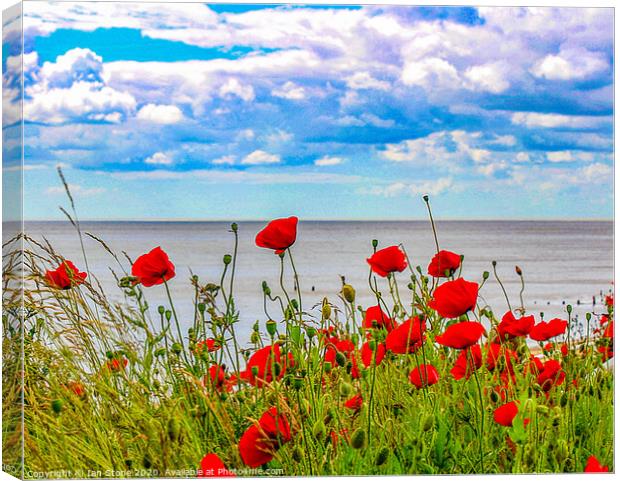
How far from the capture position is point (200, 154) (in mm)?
3859

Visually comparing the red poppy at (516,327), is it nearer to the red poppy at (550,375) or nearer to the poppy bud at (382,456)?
the red poppy at (550,375)

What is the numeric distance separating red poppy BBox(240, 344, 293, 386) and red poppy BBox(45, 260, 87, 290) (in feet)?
2.39

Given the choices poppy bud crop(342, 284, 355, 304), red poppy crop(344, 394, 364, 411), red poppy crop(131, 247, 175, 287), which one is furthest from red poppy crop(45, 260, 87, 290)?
red poppy crop(344, 394, 364, 411)

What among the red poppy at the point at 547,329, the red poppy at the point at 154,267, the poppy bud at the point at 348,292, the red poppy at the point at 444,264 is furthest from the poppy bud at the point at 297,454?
the red poppy at the point at 547,329

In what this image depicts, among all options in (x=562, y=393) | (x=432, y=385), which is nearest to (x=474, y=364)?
(x=432, y=385)

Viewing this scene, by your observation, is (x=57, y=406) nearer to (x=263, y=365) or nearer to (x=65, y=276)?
(x=65, y=276)

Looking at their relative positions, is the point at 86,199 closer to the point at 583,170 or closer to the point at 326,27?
the point at 326,27

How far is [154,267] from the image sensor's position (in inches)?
147

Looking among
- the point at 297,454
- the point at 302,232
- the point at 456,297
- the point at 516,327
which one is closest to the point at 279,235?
the point at 302,232

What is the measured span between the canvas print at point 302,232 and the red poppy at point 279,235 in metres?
0.01

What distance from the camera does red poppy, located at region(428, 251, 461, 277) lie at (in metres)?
3.95

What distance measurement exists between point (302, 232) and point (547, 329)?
41.1 inches

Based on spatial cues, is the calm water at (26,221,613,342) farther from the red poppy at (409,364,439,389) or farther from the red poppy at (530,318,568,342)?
the red poppy at (409,364,439,389)

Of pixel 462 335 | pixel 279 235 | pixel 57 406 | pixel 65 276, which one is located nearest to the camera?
pixel 462 335
